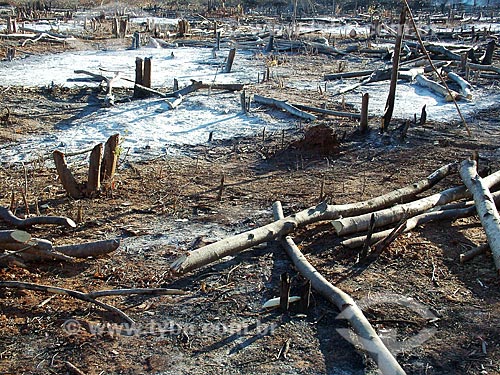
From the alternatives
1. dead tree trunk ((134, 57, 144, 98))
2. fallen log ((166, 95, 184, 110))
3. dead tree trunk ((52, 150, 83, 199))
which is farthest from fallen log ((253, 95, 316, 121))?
dead tree trunk ((52, 150, 83, 199))

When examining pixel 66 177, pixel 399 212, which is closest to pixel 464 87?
pixel 399 212

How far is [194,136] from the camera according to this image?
32.2 feet

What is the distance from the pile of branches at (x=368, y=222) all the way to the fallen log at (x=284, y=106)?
Answer: 14.1 ft

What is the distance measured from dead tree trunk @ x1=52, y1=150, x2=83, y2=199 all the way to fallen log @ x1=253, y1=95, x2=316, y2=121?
17.2ft

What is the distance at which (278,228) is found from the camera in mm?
5434

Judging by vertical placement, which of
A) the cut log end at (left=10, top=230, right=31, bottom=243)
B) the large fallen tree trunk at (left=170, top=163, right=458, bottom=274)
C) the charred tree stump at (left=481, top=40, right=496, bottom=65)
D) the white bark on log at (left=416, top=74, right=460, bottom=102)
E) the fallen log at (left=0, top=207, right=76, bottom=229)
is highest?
the charred tree stump at (left=481, top=40, right=496, bottom=65)

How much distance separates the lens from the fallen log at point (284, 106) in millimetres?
10762

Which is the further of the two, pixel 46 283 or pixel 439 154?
pixel 439 154

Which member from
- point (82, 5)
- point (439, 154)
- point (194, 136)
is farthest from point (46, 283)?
point (82, 5)

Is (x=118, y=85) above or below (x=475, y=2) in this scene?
below

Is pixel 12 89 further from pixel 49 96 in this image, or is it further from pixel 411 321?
pixel 411 321

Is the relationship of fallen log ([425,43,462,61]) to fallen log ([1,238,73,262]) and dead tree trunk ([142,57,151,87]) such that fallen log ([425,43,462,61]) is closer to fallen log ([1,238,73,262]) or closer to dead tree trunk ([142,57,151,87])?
dead tree trunk ([142,57,151,87])

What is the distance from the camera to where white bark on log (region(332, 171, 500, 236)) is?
18.1 ft

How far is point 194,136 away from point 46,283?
5.36 meters
